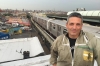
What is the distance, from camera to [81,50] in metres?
1.47

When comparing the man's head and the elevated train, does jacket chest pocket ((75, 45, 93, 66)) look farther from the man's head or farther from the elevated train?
the elevated train

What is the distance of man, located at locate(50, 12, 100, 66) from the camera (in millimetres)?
1446

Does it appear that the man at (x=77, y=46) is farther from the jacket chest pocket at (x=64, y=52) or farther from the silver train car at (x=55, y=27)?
the silver train car at (x=55, y=27)

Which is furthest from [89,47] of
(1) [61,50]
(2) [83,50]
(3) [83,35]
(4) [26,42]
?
(4) [26,42]

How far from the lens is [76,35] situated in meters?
1.56

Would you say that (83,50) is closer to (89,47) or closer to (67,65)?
(89,47)

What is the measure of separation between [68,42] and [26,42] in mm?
9375

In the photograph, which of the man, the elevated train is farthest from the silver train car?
the man

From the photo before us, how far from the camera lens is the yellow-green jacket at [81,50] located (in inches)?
56.6

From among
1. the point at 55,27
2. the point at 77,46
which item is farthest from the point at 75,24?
the point at 55,27

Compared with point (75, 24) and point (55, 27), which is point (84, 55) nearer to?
point (75, 24)

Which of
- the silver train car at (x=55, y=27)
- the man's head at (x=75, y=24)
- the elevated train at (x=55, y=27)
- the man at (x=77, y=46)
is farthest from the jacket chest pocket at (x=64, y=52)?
the silver train car at (x=55, y=27)

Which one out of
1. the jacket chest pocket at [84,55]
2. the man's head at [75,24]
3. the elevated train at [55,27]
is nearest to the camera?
the jacket chest pocket at [84,55]

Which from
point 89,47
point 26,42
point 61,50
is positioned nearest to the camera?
point 89,47
